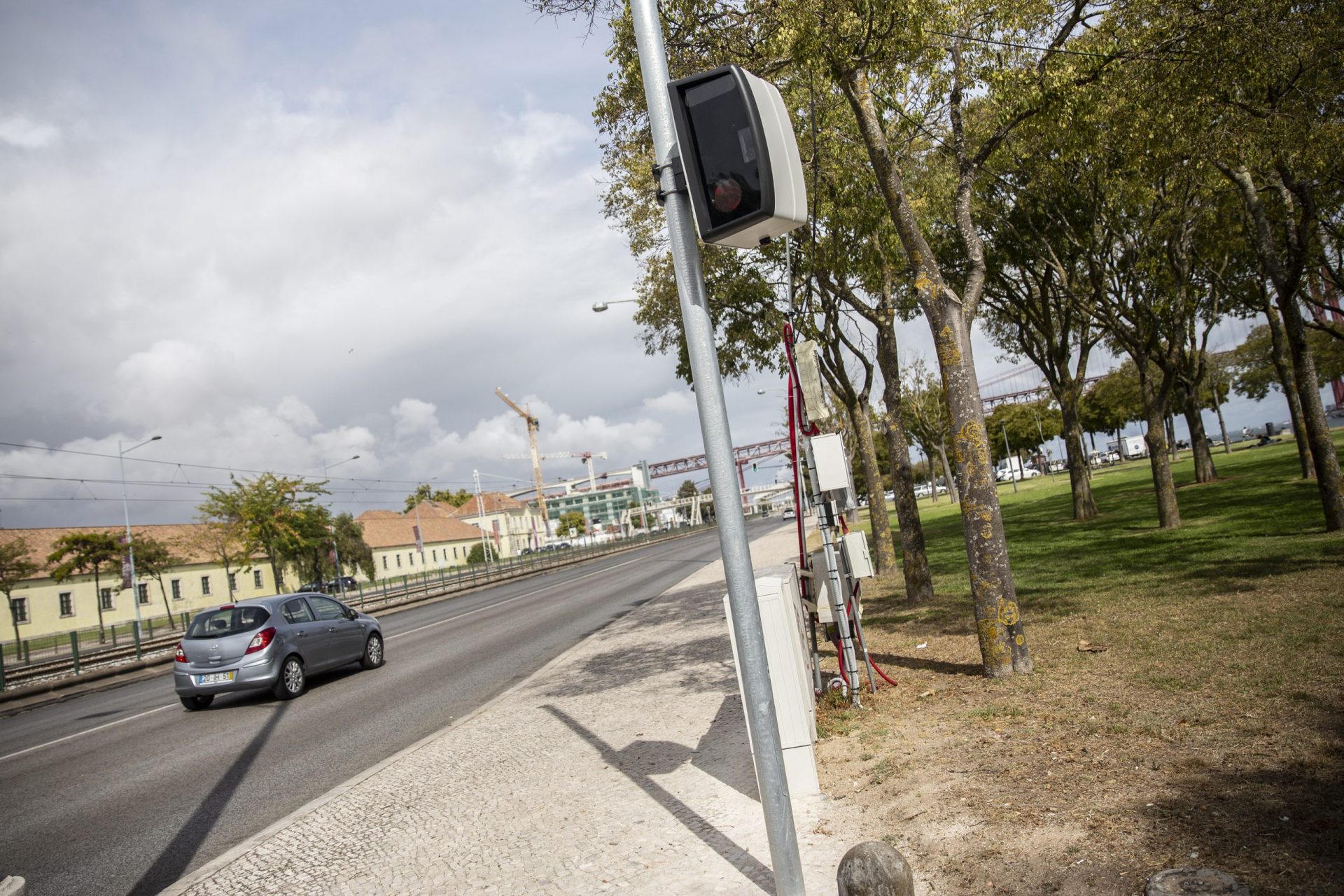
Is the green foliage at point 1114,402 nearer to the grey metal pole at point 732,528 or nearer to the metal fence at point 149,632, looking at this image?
the metal fence at point 149,632

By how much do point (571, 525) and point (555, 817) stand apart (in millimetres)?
139682

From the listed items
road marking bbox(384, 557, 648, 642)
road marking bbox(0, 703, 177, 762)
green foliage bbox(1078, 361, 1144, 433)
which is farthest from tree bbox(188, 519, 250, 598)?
green foliage bbox(1078, 361, 1144, 433)

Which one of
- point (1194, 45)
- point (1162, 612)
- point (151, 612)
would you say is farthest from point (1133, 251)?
point (151, 612)

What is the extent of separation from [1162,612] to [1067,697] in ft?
10.7

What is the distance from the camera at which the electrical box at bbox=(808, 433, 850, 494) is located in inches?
254

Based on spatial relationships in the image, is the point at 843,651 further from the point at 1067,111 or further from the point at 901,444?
the point at 901,444

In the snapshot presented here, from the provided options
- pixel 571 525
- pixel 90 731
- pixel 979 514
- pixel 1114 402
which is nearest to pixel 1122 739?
pixel 979 514

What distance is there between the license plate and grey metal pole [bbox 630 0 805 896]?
10.2 metres

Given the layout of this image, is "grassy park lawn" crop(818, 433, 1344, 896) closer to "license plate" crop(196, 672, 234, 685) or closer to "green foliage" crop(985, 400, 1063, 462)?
"license plate" crop(196, 672, 234, 685)

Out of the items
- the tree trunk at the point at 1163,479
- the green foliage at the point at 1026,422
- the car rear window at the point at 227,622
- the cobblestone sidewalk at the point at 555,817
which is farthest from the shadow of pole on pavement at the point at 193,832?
the green foliage at the point at 1026,422

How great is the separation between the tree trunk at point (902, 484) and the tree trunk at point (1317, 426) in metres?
5.21

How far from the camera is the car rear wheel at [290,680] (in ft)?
38.2

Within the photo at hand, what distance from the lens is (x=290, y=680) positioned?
38.7ft

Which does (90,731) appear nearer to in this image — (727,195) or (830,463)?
(830,463)
